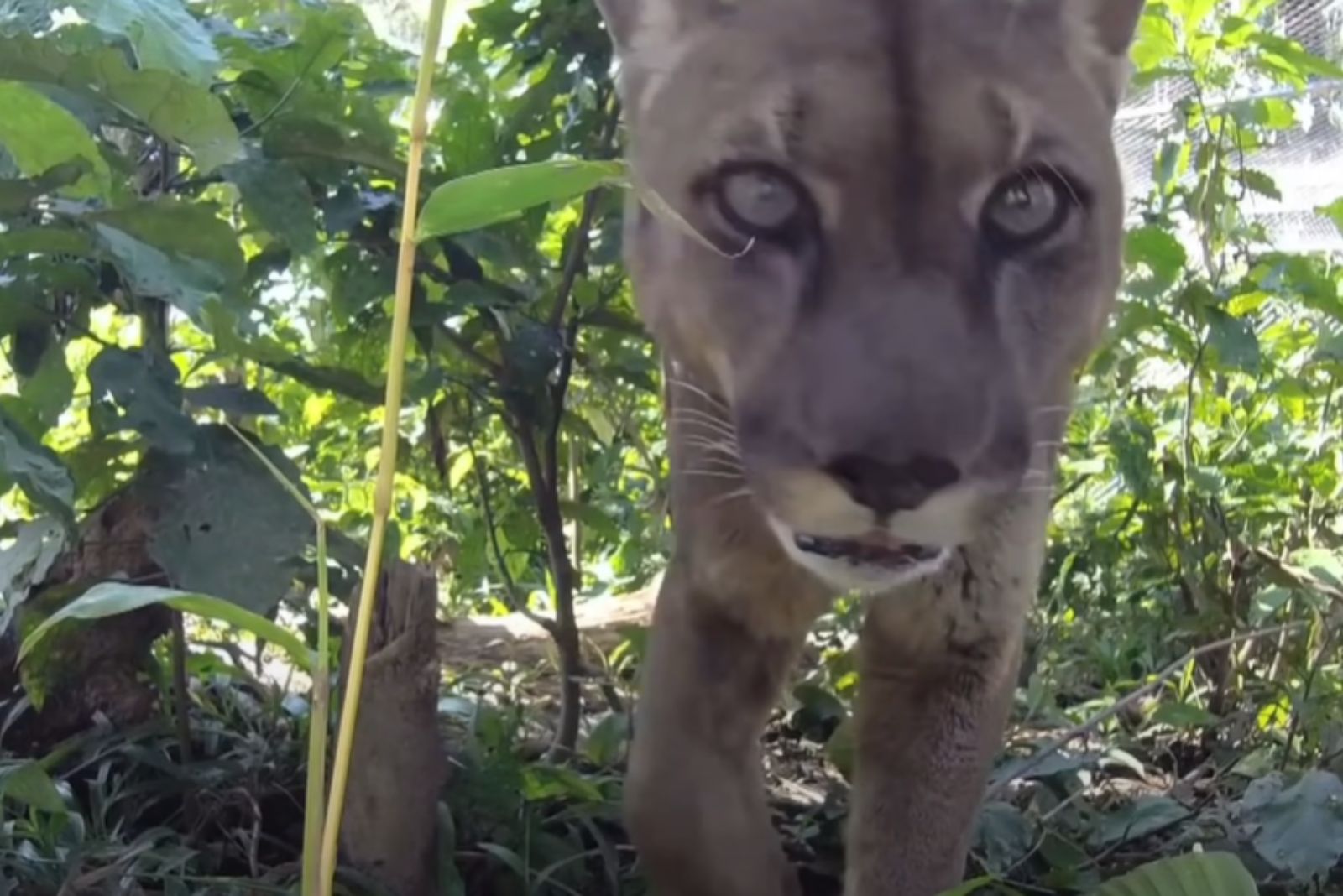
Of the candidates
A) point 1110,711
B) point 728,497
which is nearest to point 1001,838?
point 1110,711

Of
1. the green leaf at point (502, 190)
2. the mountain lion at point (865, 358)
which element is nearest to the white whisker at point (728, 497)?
the mountain lion at point (865, 358)

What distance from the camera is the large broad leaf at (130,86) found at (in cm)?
149

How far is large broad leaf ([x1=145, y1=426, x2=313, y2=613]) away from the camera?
1.67 m

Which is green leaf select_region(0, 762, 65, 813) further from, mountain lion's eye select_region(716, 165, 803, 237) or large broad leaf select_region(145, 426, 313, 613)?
mountain lion's eye select_region(716, 165, 803, 237)

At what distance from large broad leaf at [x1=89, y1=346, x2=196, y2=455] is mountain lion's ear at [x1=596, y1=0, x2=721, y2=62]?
0.60 m

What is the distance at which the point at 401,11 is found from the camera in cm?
398

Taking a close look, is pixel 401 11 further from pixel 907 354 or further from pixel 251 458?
pixel 907 354

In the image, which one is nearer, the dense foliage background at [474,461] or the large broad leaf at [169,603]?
the large broad leaf at [169,603]

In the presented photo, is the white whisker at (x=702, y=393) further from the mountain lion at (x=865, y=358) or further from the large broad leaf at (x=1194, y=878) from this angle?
the large broad leaf at (x=1194, y=878)

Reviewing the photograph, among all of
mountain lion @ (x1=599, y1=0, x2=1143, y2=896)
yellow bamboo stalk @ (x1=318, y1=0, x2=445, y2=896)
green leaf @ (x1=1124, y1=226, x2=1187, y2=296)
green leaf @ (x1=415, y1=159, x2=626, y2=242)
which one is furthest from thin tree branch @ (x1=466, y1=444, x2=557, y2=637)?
green leaf @ (x1=415, y1=159, x2=626, y2=242)

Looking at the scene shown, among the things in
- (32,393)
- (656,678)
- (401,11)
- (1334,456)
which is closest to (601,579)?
(401,11)

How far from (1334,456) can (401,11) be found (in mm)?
2184

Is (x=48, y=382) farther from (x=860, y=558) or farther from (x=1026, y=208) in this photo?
(x=1026, y=208)

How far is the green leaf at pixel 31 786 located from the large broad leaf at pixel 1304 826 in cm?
128
